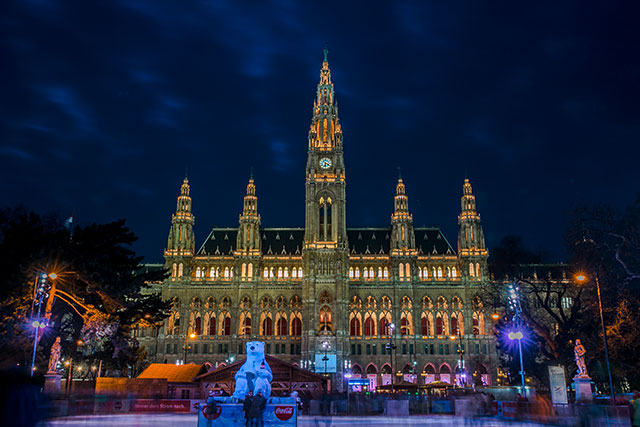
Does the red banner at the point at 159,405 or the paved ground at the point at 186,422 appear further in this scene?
the red banner at the point at 159,405

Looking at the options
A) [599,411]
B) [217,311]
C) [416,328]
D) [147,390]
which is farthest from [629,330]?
[217,311]

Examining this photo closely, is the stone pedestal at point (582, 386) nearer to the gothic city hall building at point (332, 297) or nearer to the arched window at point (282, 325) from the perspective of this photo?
the gothic city hall building at point (332, 297)

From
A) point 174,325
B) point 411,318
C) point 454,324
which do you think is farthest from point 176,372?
point 454,324

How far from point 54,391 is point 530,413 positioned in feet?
107

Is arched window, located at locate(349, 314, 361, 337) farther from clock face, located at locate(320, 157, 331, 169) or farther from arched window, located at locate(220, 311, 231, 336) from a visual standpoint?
clock face, located at locate(320, 157, 331, 169)

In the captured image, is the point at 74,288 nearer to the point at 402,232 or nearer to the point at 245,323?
the point at 245,323

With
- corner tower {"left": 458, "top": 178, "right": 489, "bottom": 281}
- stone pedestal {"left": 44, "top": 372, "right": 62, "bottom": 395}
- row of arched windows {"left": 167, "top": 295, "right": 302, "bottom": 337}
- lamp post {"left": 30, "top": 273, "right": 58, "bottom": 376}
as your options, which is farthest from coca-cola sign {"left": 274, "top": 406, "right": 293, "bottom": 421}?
corner tower {"left": 458, "top": 178, "right": 489, "bottom": 281}

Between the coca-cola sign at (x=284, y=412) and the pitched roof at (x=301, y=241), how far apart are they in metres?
88.6

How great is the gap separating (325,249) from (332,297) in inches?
361

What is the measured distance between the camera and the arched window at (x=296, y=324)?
10800 cm

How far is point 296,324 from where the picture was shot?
4274 inches

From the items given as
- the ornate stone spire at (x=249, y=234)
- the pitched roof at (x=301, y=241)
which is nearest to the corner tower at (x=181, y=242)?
the pitched roof at (x=301, y=241)

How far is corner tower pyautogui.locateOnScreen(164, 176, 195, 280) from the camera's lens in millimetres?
110062

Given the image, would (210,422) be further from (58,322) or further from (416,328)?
(416,328)
